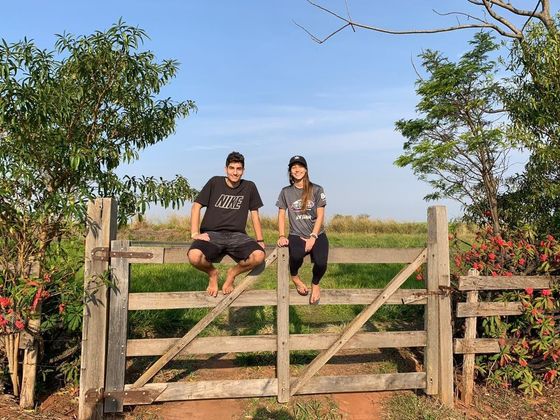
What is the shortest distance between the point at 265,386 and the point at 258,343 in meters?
0.49

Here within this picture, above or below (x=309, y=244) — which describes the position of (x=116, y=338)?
below

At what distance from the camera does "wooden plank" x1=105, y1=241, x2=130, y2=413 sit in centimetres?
448

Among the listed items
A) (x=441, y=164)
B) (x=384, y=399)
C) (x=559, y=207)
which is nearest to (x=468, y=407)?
(x=384, y=399)

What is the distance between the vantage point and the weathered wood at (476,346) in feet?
16.8

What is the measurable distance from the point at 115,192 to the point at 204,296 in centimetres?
161

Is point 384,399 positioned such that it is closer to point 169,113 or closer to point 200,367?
point 200,367

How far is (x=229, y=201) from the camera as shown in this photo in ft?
15.7

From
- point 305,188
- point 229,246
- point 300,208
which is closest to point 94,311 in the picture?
point 229,246

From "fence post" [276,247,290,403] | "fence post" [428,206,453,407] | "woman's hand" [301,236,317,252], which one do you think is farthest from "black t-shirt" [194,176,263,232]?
"fence post" [428,206,453,407]

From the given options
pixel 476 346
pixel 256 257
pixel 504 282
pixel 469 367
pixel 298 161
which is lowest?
pixel 469 367

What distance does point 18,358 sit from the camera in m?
4.88

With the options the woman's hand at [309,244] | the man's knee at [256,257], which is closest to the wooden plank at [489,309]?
the woman's hand at [309,244]

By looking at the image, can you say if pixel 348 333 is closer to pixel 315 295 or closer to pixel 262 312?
pixel 315 295

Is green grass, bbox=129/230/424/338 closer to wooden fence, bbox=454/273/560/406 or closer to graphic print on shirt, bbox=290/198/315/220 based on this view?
wooden fence, bbox=454/273/560/406
